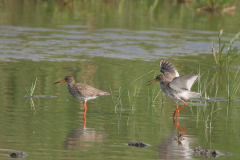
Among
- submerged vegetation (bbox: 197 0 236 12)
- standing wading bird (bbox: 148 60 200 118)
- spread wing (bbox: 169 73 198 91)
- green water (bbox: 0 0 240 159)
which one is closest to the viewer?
green water (bbox: 0 0 240 159)

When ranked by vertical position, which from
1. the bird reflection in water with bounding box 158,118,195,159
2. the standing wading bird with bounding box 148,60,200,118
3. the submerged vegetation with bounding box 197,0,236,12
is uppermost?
the submerged vegetation with bounding box 197,0,236,12

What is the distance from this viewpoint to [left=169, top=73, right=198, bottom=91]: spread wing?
10.2 meters

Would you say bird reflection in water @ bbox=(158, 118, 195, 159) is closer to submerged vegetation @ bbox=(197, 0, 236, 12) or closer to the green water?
the green water

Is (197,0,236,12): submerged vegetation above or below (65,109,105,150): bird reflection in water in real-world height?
above

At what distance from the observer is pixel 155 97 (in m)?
12.3

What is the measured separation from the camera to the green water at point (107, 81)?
8.41 m

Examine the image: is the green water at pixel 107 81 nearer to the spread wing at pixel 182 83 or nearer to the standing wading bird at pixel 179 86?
the standing wading bird at pixel 179 86

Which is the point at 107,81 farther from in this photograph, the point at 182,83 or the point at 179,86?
the point at 182,83

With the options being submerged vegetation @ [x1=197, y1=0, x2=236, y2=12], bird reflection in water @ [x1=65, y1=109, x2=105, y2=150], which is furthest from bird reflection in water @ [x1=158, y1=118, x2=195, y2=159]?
submerged vegetation @ [x1=197, y1=0, x2=236, y2=12]

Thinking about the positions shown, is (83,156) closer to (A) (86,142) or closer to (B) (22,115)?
(A) (86,142)

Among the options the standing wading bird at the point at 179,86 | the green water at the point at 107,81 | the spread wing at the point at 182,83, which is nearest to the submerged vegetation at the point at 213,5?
the green water at the point at 107,81

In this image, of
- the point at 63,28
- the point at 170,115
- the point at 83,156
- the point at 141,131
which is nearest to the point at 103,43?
the point at 63,28

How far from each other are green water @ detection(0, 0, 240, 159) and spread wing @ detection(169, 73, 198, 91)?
23.4 inches

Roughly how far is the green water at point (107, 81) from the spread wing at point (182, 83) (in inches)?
23.4
